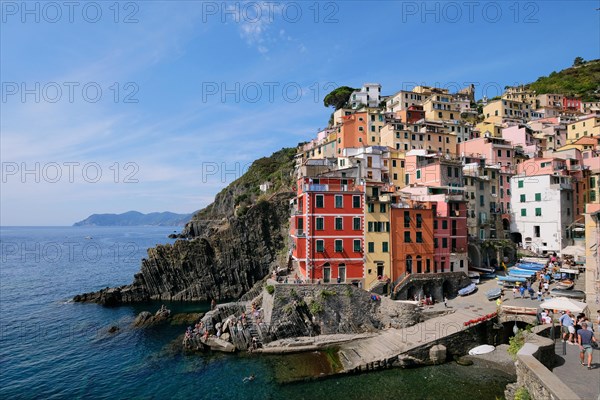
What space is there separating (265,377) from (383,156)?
126 ft

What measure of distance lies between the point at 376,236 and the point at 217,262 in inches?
1277

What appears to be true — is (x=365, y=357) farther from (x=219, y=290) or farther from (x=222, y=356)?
(x=219, y=290)

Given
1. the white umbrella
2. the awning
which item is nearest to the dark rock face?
the awning

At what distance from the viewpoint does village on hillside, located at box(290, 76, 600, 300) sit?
3491 cm

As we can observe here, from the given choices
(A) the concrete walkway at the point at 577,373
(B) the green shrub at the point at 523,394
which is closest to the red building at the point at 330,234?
(A) the concrete walkway at the point at 577,373

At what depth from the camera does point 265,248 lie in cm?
6056

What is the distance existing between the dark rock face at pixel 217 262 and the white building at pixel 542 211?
36.3m

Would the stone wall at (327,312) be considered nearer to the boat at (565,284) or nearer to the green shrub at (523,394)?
the boat at (565,284)

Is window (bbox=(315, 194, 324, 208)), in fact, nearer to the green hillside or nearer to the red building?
the red building

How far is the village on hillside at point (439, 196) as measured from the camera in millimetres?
34906

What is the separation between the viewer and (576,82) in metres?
107

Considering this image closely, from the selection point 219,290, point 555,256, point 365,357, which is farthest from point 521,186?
point 219,290

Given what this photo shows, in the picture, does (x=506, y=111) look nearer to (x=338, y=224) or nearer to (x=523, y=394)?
(x=338, y=224)

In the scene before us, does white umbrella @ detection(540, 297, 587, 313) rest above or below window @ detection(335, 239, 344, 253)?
below
